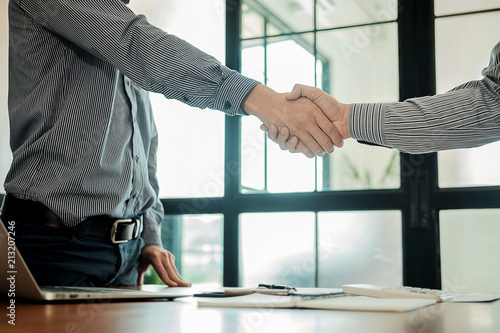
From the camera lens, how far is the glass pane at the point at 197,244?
2.66 metres

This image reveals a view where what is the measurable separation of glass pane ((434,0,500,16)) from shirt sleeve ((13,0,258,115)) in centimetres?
141

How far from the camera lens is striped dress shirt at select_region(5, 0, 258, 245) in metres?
1.19

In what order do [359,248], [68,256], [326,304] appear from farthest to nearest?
[359,248]
[68,256]
[326,304]

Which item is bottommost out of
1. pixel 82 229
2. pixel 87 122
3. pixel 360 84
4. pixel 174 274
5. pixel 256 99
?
pixel 174 274

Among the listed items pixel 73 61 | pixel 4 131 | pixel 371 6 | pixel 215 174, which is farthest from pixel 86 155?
pixel 4 131

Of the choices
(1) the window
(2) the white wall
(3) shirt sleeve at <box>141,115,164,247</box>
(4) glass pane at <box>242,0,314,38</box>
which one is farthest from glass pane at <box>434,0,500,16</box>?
(2) the white wall

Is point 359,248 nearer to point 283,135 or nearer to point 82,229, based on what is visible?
point 283,135

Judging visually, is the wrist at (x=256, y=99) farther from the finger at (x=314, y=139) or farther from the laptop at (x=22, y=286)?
the laptop at (x=22, y=286)

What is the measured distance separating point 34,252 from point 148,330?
0.64 meters

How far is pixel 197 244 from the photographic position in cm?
269

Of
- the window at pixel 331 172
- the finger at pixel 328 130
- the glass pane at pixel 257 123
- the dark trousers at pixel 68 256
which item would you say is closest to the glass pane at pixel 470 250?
the window at pixel 331 172

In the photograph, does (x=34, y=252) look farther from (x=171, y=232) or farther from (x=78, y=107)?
(x=171, y=232)

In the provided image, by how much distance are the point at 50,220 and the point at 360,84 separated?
1666 millimetres

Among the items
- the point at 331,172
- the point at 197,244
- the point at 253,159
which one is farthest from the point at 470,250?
the point at 197,244
